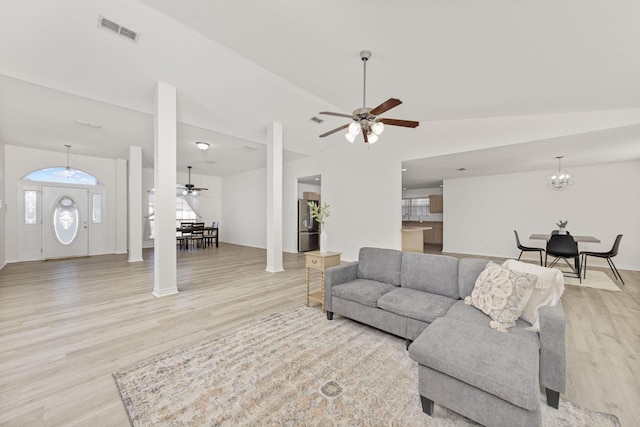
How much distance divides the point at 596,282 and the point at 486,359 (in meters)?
5.19

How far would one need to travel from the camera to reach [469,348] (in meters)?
1.53

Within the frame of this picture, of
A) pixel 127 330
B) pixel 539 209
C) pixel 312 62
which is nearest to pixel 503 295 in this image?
pixel 312 62

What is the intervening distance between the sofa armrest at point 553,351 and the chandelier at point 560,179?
20.9ft

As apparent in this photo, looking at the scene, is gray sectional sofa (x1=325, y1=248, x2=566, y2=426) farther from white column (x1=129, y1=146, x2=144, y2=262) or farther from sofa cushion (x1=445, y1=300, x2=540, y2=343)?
white column (x1=129, y1=146, x2=144, y2=262)

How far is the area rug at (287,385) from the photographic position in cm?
154

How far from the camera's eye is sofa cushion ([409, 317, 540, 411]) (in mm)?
1283

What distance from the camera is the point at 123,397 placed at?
1.71m

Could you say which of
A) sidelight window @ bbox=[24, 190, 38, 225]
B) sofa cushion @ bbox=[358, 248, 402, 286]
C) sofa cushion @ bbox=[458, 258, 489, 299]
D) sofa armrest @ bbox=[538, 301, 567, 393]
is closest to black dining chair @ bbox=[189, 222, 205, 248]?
sidelight window @ bbox=[24, 190, 38, 225]

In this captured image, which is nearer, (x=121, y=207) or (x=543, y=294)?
(x=543, y=294)

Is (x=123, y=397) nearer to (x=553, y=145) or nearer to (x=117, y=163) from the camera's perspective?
(x=553, y=145)

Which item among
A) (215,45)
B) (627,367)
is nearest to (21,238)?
(215,45)

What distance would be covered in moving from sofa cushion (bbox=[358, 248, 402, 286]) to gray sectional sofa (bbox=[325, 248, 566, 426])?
1.07 ft

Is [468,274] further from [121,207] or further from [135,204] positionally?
[121,207]

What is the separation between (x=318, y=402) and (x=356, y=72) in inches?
133
